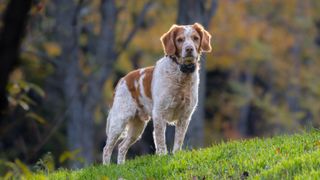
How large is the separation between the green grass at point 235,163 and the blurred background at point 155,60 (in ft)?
20.0

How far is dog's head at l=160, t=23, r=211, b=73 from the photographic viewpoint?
28.2 feet

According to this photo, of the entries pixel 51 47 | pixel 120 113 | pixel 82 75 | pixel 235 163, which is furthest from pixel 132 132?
pixel 51 47

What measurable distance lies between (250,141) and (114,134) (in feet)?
5.81

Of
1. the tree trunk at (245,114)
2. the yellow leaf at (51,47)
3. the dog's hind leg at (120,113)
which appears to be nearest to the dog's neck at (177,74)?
the dog's hind leg at (120,113)

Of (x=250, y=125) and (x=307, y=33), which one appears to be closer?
(x=307, y=33)

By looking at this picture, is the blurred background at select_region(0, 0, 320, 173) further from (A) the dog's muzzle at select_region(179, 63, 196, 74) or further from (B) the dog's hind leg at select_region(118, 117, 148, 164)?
(A) the dog's muzzle at select_region(179, 63, 196, 74)

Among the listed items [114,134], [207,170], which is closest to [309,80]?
[114,134]

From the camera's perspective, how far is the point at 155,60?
91.9ft

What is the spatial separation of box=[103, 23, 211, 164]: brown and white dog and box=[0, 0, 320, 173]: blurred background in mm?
4900

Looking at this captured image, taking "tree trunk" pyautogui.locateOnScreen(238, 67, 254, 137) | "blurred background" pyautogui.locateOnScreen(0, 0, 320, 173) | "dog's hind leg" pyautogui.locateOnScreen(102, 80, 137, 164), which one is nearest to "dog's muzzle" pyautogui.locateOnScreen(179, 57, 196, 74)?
"dog's hind leg" pyautogui.locateOnScreen(102, 80, 137, 164)

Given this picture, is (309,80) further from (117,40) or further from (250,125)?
(117,40)

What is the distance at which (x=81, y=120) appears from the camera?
19906mm

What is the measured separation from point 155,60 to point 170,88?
63.7ft

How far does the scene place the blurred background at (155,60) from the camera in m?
19.2
